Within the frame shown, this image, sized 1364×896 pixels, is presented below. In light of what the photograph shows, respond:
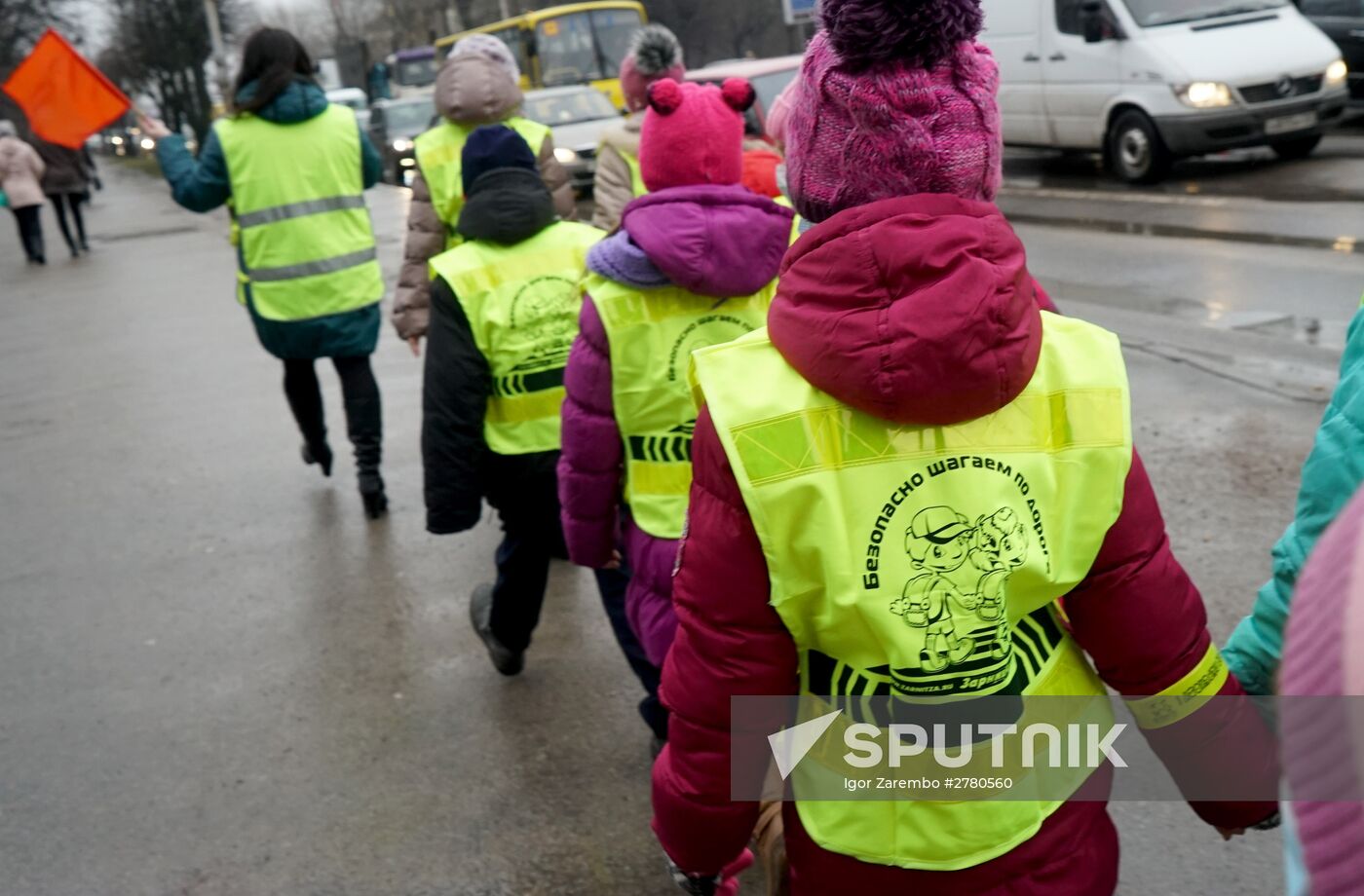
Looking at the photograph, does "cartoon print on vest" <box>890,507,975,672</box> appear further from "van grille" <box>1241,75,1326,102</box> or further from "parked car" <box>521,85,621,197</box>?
"parked car" <box>521,85,621,197</box>

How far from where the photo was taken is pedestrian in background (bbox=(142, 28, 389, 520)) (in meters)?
5.75

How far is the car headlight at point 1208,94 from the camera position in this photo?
13.4 meters

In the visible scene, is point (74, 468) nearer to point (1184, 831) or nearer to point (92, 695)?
point (92, 695)

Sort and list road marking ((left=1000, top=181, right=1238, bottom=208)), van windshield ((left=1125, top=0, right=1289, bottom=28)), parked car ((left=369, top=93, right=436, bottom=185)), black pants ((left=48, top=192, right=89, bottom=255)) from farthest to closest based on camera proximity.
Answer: parked car ((left=369, top=93, right=436, bottom=185)), black pants ((left=48, top=192, right=89, bottom=255)), van windshield ((left=1125, top=0, right=1289, bottom=28)), road marking ((left=1000, top=181, right=1238, bottom=208))

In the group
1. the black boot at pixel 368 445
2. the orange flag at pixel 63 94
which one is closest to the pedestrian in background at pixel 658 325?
the black boot at pixel 368 445

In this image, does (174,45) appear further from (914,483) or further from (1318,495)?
(1318,495)

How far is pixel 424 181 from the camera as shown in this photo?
214 inches

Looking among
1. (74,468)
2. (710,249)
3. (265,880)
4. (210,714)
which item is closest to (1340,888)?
(710,249)

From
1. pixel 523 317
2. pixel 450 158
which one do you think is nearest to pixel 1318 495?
pixel 523 317

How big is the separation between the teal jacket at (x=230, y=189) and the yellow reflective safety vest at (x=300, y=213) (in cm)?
4

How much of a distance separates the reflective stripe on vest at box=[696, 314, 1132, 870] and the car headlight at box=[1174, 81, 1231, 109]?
1286cm

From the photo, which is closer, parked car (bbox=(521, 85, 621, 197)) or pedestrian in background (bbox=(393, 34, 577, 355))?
pedestrian in background (bbox=(393, 34, 577, 355))

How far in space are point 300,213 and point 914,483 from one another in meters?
4.68

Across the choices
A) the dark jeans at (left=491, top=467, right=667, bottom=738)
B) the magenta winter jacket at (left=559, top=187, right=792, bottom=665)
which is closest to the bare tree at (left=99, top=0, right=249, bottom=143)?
the dark jeans at (left=491, top=467, right=667, bottom=738)
